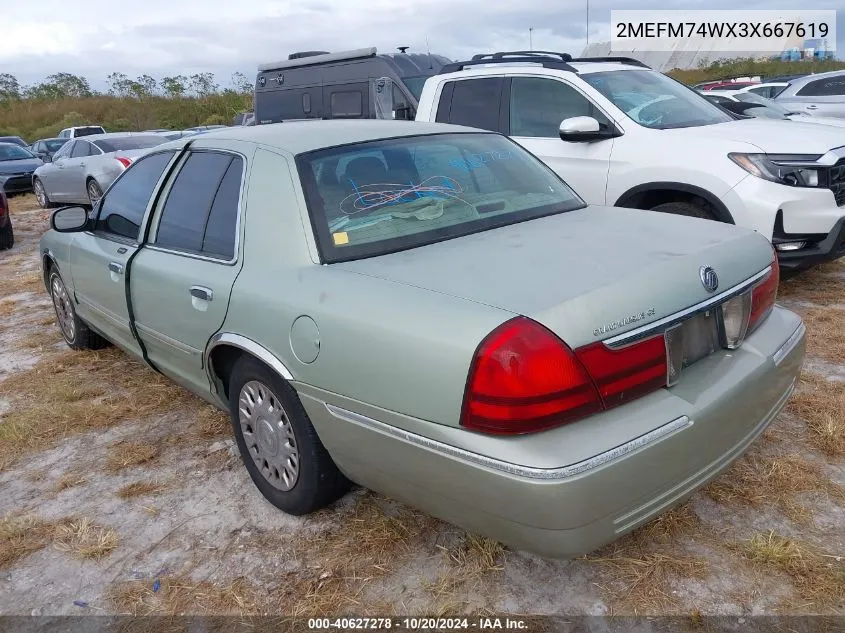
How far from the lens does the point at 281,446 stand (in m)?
2.87

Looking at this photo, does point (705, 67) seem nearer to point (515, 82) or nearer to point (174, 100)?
point (174, 100)

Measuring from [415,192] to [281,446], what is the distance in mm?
1164

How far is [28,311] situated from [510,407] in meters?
6.04

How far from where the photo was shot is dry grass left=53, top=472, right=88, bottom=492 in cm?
338

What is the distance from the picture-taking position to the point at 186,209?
3.43m

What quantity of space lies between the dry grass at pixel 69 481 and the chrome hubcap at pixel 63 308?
1.84 metres

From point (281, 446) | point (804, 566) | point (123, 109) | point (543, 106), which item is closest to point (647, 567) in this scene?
point (804, 566)

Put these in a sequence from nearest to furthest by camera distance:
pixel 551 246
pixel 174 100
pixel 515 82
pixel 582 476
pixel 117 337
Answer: pixel 582 476 → pixel 551 246 → pixel 117 337 → pixel 515 82 → pixel 174 100

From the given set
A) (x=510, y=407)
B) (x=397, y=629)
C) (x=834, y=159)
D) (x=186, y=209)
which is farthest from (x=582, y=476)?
(x=834, y=159)

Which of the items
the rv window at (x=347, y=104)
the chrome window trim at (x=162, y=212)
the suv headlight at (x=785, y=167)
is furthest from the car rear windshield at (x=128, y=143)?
the suv headlight at (x=785, y=167)

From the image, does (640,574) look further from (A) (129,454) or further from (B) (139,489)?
(A) (129,454)

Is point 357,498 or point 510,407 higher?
point 510,407

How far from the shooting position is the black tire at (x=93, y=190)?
12.3 m

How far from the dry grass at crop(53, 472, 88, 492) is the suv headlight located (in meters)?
4.42
